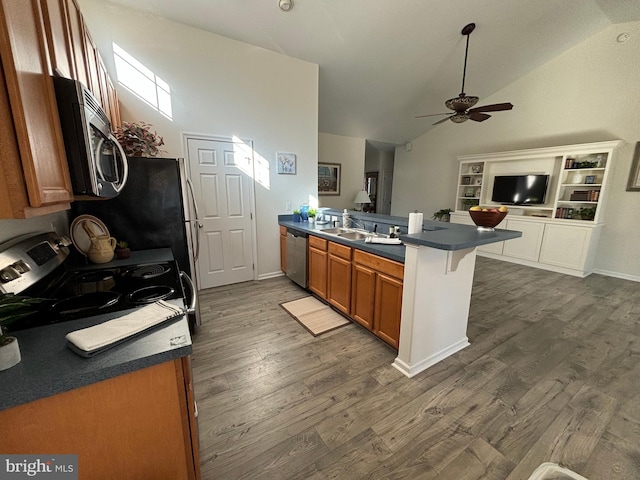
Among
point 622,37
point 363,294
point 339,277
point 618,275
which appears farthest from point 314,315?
point 622,37

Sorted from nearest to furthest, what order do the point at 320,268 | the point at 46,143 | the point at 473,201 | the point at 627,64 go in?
1. the point at 46,143
2. the point at 320,268
3. the point at 627,64
4. the point at 473,201

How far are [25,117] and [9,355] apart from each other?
69 centimetres

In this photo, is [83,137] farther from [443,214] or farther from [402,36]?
[443,214]

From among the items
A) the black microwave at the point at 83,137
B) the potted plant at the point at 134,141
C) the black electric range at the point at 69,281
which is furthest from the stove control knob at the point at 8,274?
the potted plant at the point at 134,141

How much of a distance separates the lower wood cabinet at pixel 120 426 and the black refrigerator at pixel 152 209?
159 centimetres

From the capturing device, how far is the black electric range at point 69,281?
112 cm

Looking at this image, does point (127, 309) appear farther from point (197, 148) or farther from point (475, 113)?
point (475, 113)

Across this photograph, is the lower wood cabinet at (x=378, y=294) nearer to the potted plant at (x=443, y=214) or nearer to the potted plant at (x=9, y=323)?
the potted plant at (x=9, y=323)

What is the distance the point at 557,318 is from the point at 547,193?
3067 mm

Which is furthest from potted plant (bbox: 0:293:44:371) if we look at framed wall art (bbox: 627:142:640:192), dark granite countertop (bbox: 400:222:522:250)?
framed wall art (bbox: 627:142:640:192)

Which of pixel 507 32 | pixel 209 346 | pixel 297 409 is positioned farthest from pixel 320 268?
pixel 507 32

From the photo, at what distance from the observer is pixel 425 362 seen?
2131 millimetres

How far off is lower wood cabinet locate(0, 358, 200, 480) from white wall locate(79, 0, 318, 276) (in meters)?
3.05

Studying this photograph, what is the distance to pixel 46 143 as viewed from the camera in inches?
34.0
